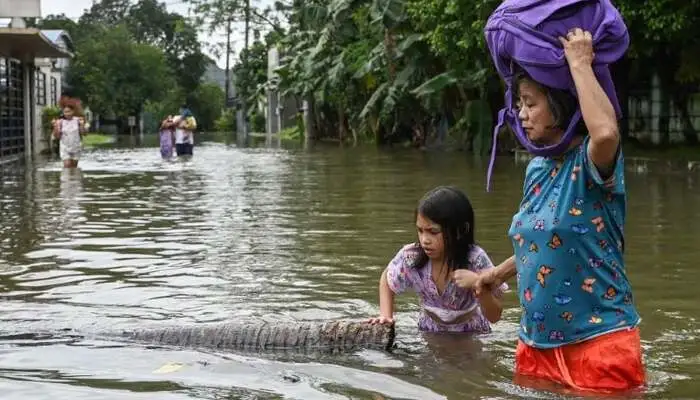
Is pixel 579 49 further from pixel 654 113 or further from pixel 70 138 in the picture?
pixel 654 113

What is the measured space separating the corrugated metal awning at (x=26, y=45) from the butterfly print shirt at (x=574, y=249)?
20.1m

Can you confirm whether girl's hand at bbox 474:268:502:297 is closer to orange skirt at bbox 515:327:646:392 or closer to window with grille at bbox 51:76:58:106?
orange skirt at bbox 515:327:646:392

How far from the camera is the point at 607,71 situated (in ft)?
11.2

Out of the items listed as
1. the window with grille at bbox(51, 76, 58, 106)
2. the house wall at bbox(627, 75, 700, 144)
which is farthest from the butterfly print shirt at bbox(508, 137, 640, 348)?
the window with grille at bbox(51, 76, 58, 106)

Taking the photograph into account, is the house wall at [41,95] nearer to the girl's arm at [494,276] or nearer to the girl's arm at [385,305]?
the girl's arm at [385,305]

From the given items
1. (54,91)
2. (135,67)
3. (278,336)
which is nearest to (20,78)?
(54,91)

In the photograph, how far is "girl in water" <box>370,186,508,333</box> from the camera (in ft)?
16.0

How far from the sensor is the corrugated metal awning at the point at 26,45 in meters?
22.2

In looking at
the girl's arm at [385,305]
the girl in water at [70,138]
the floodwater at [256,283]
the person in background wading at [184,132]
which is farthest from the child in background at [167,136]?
the girl's arm at [385,305]

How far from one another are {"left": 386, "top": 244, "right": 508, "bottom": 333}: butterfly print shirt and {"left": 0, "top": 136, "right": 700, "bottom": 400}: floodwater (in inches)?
4.1

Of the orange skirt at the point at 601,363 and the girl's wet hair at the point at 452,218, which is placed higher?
the girl's wet hair at the point at 452,218

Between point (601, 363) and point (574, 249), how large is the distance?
1.30 feet

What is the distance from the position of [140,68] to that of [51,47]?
50.5 metres

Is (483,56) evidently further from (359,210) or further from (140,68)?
(140,68)
